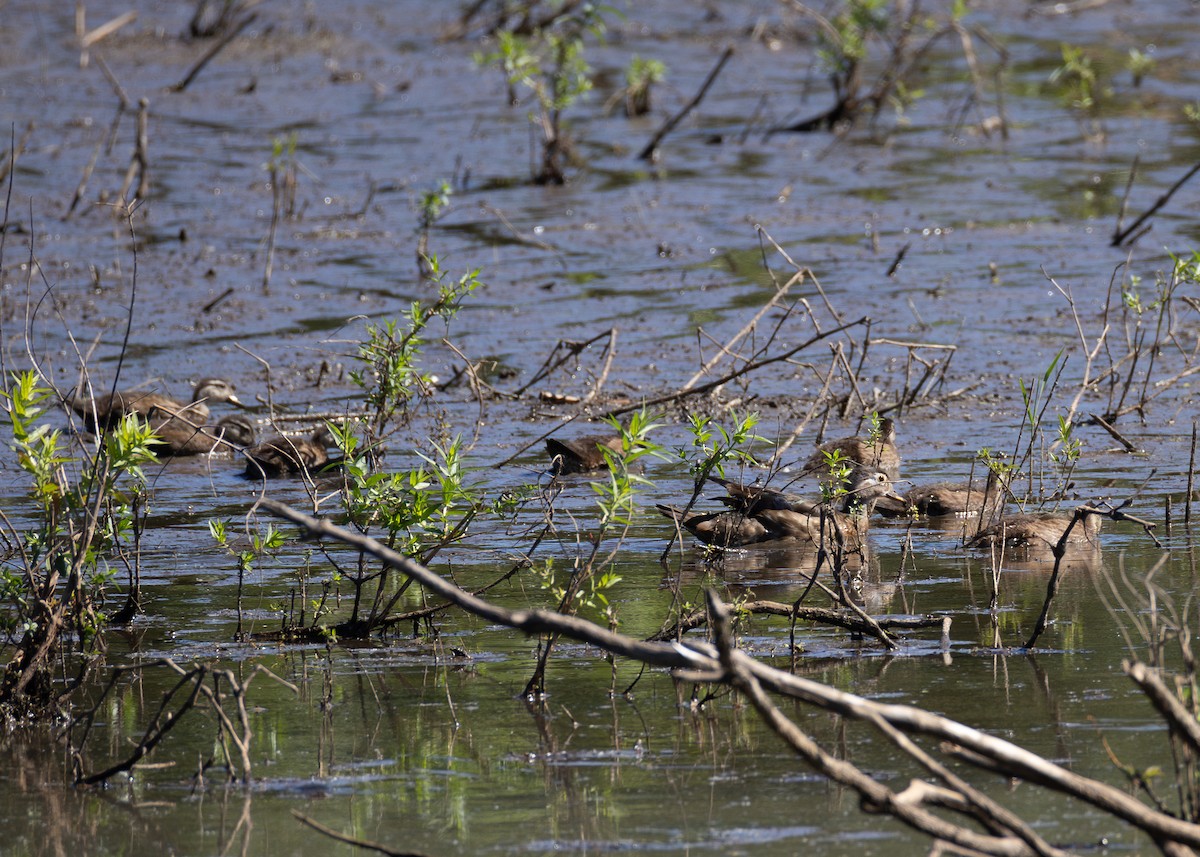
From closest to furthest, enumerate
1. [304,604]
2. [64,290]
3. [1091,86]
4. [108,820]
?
[108,820]
[304,604]
[64,290]
[1091,86]

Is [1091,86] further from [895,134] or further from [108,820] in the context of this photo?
[108,820]

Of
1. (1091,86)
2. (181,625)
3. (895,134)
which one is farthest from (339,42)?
(181,625)

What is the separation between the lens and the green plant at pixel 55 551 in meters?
5.07

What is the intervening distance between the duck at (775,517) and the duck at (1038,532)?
0.48 m

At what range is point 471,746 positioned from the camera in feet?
A: 15.7

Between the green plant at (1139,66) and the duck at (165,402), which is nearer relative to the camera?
the duck at (165,402)

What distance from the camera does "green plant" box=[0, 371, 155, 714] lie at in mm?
5074

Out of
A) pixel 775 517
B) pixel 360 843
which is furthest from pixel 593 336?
pixel 360 843

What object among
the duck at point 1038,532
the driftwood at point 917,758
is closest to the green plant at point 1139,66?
the duck at point 1038,532

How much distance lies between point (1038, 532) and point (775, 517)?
1052 millimetres

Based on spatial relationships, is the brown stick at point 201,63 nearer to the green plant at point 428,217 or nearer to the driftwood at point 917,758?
the green plant at point 428,217

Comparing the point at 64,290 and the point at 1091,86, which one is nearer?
the point at 64,290

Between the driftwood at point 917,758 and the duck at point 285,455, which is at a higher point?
the driftwood at point 917,758

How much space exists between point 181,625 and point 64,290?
696 cm
